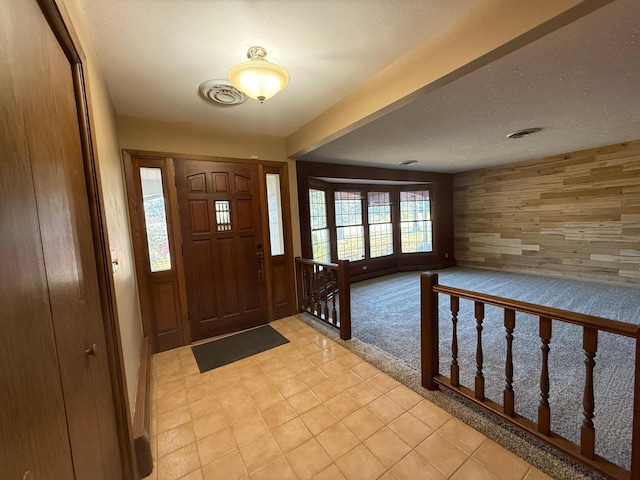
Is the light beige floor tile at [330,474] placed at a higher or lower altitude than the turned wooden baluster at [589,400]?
lower

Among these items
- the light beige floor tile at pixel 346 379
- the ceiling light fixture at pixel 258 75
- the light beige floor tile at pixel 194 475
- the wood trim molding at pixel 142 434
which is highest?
the ceiling light fixture at pixel 258 75

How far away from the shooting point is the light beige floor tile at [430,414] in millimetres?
1702

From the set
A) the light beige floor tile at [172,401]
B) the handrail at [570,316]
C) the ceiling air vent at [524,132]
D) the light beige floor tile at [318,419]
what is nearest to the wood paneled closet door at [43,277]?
the light beige floor tile at [172,401]

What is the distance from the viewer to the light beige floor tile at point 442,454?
1.41 metres

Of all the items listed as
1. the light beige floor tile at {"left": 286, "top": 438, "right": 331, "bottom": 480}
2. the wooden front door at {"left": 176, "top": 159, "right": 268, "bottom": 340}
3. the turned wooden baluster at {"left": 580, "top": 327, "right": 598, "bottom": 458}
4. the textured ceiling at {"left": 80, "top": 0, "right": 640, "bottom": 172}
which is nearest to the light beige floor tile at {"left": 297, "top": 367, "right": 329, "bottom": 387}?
the light beige floor tile at {"left": 286, "top": 438, "right": 331, "bottom": 480}

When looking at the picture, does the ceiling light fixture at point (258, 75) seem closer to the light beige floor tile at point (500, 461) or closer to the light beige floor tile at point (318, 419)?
the light beige floor tile at point (318, 419)

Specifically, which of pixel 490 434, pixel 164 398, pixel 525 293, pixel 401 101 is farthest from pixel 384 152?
pixel 164 398

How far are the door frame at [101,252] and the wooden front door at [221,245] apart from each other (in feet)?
5.30

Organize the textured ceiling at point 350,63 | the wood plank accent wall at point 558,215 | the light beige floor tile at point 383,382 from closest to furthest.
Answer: the textured ceiling at point 350,63, the light beige floor tile at point 383,382, the wood plank accent wall at point 558,215

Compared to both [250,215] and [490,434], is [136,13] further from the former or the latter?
[490,434]

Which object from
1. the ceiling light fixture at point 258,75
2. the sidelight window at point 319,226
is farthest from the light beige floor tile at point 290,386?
the sidelight window at point 319,226

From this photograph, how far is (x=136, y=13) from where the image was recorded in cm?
139

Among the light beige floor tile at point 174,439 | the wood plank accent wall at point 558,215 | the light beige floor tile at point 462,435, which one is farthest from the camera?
the wood plank accent wall at point 558,215

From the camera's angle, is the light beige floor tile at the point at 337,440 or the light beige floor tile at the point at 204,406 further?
the light beige floor tile at the point at 204,406
